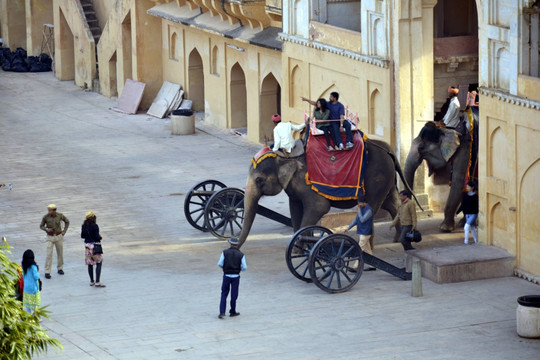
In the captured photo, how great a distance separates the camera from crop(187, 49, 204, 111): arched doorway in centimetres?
3616

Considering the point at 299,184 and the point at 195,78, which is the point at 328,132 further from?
the point at 195,78

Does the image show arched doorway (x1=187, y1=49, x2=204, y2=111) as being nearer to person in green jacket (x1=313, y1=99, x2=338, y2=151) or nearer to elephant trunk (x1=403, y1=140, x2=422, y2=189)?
elephant trunk (x1=403, y1=140, x2=422, y2=189)

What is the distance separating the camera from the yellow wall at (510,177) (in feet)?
67.2

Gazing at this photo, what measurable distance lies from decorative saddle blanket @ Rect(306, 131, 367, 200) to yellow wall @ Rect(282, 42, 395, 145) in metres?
3.30

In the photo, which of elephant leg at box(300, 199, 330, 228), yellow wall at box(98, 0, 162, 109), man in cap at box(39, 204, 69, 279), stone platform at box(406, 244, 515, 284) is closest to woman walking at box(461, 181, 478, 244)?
stone platform at box(406, 244, 515, 284)

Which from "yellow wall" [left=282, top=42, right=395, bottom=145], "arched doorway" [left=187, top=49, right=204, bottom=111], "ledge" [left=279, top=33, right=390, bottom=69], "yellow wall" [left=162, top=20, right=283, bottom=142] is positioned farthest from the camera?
"arched doorway" [left=187, top=49, right=204, bottom=111]

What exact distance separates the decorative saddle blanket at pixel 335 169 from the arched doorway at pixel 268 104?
1033 centimetres

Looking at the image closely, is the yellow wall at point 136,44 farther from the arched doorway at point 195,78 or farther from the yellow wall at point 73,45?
the arched doorway at point 195,78

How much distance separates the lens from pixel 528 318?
17.8m

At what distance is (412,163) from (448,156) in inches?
24.3

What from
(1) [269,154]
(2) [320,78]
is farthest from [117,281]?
(2) [320,78]

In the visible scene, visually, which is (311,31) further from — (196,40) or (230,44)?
(196,40)

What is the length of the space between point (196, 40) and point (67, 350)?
60.9 ft

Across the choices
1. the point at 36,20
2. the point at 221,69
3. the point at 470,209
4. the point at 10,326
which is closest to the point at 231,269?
the point at 470,209
